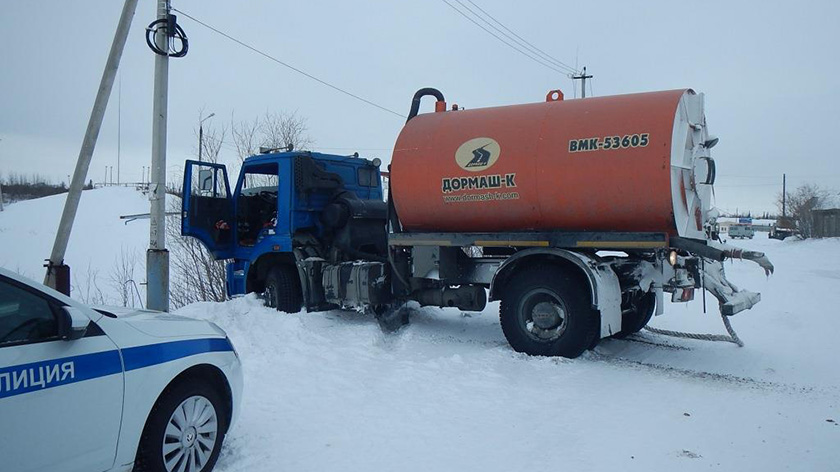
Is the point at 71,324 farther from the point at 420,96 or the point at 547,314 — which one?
the point at 420,96

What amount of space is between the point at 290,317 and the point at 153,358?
5.37m

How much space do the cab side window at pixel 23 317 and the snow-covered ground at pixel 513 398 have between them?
65.2 inches

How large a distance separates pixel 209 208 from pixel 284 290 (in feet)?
6.42

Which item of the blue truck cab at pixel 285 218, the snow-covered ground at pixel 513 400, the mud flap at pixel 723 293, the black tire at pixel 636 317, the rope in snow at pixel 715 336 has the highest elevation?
the blue truck cab at pixel 285 218

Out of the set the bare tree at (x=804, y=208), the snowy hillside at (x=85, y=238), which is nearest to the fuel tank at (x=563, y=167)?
the snowy hillside at (x=85, y=238)

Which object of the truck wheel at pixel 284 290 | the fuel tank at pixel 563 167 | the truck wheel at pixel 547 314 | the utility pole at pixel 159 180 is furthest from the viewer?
the truck wheel at pixel 284 290

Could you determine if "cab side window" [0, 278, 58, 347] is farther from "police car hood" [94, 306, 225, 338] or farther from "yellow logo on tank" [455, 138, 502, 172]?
"yellow logo on tank" [455, 138, 502, 172]

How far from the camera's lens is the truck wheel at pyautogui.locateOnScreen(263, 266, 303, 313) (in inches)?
393

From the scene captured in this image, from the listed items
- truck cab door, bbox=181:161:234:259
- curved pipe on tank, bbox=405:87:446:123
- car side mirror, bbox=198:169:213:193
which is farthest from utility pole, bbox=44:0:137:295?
curved pipe on tank, bbox=405:87:446:123

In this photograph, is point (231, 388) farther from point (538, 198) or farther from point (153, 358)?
point (538, 198)

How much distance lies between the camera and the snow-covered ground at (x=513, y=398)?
4566 millimetres

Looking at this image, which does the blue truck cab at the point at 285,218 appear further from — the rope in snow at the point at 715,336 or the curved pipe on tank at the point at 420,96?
the rope in snow at the point at 715,336

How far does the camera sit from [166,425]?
3.75 meters

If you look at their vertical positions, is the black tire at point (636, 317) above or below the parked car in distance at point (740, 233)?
below
